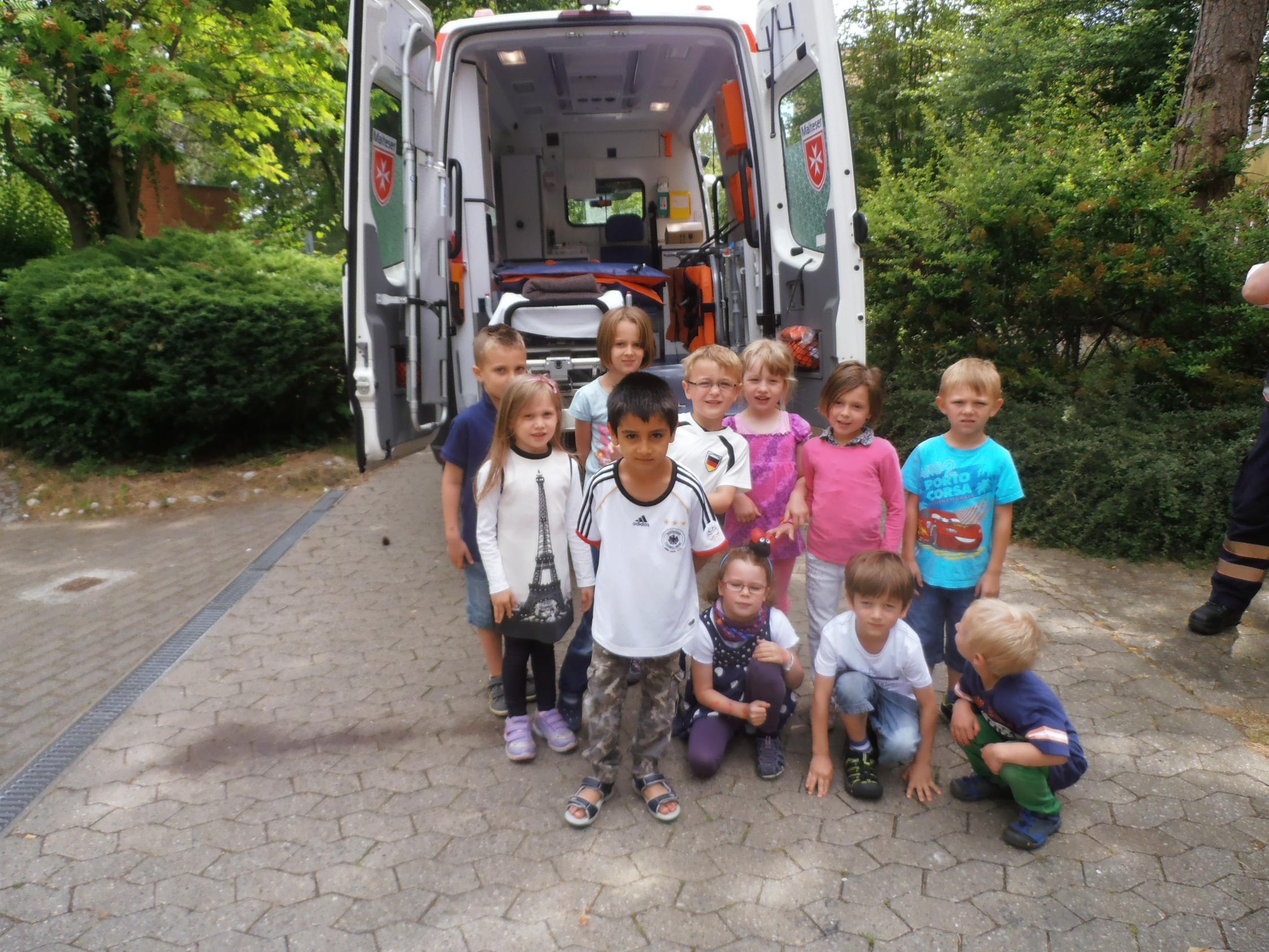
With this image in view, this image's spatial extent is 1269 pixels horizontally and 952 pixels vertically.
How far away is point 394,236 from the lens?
462cm

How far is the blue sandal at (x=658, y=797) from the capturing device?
2.61 meters

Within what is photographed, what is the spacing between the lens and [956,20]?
18.3 metres

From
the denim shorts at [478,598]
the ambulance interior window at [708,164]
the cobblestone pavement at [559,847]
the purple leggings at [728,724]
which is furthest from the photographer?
the ambulance interior window at [708,164]

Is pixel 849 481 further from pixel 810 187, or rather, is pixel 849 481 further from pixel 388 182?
pixel 388 182

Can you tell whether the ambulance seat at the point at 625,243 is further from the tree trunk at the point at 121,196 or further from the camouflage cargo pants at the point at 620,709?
the camouflage cargo pants at the point at 620,709

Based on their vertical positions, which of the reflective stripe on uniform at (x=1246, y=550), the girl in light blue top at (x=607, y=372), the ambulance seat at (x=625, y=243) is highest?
the ambulance seat at (x=625, y=243)

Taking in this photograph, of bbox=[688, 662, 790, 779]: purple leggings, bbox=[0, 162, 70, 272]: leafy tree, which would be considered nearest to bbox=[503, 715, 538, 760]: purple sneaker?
bbox=[688, 662, 790, 779]: purple leggings

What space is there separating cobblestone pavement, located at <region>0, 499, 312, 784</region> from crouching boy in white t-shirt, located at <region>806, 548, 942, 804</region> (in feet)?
9.66

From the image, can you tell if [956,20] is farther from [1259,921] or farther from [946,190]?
[1259,921]

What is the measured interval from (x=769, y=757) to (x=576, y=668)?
0.80 metres

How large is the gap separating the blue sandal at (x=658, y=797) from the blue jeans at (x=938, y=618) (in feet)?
3.49

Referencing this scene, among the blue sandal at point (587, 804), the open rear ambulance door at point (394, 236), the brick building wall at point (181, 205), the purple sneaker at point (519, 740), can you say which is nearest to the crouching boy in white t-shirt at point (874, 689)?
the blue sandal at point (587, 804)

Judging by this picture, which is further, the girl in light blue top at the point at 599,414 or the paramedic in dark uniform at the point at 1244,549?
the paramedic in dark uniform at the point at 1244,549

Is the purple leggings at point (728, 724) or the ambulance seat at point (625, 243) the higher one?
the ambulance seat at point (625, 243)
